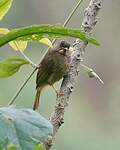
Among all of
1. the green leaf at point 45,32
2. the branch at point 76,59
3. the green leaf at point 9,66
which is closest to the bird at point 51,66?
the branch at point 76,59

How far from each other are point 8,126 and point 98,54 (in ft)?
31.7

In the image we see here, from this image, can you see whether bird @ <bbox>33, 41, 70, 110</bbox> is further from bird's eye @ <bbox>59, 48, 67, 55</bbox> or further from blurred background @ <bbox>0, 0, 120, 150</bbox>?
blurred background @ <bbox>0, 0, 120, 150</bbox>

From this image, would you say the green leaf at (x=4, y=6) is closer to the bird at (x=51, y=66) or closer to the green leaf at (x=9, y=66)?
the green leaf at (x=9, y=66)

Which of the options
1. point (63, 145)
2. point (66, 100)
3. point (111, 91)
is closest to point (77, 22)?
point (111, 91)

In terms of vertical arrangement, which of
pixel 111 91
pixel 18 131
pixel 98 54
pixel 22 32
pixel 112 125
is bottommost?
pixel 18 131

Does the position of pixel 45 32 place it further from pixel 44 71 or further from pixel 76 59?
pixel 44 71

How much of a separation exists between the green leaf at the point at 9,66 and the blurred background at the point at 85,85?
4296mm

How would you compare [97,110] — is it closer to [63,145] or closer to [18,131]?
[63,145]

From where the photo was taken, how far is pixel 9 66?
105 cm

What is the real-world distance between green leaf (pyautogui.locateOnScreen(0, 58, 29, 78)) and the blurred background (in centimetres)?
430

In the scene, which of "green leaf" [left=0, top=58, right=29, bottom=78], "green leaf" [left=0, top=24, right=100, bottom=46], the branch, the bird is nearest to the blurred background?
the bird

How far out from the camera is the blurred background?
6646 millimetres

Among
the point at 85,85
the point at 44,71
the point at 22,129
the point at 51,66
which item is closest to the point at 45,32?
the point at 22,129

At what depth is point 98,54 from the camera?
1045 cm
